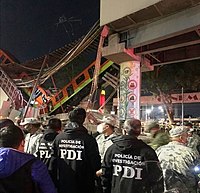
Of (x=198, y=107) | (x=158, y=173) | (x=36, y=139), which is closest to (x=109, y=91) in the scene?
(x=198, y=107)

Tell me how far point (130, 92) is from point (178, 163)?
18.2 ft

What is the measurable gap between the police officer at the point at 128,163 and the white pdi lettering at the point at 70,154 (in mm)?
438

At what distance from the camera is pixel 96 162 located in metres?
4.12

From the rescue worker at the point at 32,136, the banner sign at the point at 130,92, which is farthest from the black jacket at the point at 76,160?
the banner sign at the point at 130,92

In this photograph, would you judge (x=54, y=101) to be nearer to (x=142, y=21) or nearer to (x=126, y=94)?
(x=126, y=94)

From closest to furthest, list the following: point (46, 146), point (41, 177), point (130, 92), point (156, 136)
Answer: point (41, 177)
point (156, 136)
point (46, 146)
point (130, 92)

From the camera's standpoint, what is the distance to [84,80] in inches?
620

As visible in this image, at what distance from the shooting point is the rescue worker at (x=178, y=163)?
338 cm

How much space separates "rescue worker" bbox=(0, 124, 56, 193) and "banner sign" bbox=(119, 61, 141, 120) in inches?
244

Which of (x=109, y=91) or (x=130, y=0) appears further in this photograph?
(x=109, y=91)

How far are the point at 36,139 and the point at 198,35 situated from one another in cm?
509

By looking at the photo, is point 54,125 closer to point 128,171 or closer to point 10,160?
point 128,171

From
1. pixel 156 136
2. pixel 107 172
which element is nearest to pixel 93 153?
pixel 107 172

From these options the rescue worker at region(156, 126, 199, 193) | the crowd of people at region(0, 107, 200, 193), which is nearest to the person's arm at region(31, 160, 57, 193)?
the crowd of people at region(0, 107, 200, 193)
